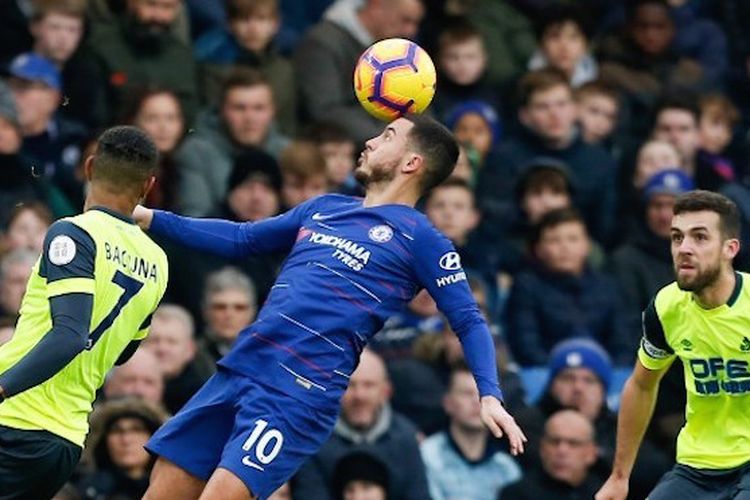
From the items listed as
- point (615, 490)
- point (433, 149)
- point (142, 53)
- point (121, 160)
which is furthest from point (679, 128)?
point (121, 160)

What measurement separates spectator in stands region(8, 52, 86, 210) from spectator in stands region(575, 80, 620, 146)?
16.8 feet

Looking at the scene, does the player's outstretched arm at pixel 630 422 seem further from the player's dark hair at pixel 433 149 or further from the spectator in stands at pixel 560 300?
the spectator in stands at pixel 560 300

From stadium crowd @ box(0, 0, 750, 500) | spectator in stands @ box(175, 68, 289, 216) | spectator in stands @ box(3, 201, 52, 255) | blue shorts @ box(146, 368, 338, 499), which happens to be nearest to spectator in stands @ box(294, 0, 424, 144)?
stadium crowd @ box(0, 0, 750, 500)

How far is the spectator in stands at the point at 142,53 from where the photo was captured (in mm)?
16188

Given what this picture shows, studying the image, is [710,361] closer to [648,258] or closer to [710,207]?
[710,207]

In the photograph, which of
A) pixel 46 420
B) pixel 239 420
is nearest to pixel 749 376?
pixel 239 420

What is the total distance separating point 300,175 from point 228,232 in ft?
15.9

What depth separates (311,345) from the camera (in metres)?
10.5

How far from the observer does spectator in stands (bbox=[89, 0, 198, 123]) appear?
16188 millimetres

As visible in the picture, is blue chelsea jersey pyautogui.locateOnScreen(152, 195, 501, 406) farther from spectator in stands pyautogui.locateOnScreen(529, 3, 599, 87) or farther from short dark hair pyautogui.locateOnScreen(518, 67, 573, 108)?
spectator in stands pyautogui.locateOnScreen(529, 3, 599, 87)

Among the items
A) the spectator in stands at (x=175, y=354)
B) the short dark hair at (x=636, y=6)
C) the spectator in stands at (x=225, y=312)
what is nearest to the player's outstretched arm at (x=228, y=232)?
the spectator in stands at (x=175, y=354)

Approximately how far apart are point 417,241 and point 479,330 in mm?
534

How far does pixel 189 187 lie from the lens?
1569 centimetres

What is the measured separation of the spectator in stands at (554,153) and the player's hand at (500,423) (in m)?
7.45
